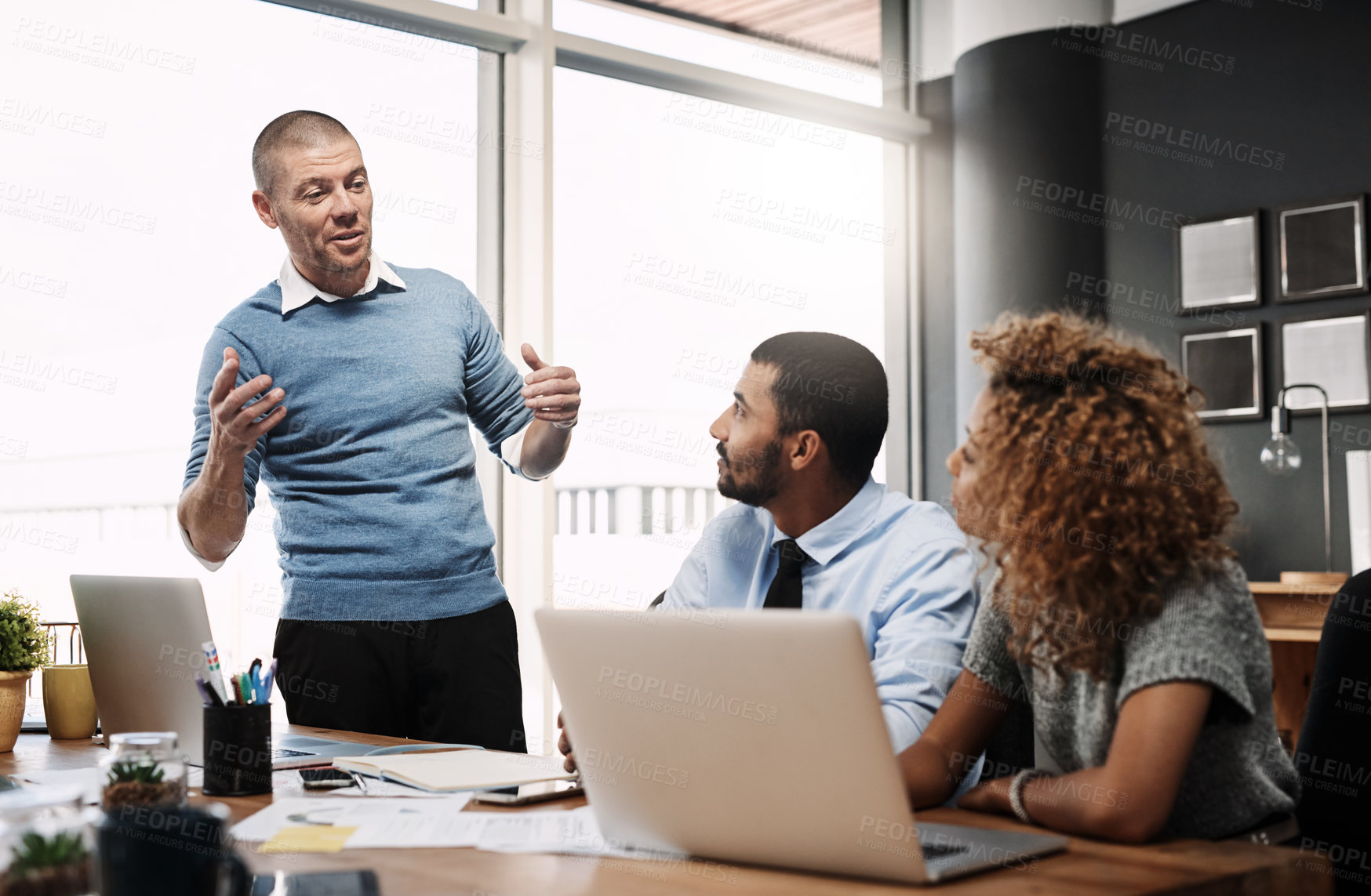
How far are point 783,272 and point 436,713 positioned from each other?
2.78 metres

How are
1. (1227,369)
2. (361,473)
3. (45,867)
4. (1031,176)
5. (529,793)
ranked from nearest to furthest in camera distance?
(45,867) → (529,793) → (361,473) → (1227,369) → (1031,176)

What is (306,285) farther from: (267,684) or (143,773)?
(143,773)

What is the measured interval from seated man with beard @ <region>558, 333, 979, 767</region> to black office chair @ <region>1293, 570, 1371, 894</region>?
42 cm

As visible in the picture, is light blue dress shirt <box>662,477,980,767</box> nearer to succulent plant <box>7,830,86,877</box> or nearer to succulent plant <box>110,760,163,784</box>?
succulent plant <box>110,760,163,784</box>

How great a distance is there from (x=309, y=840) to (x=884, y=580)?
30.0 inches

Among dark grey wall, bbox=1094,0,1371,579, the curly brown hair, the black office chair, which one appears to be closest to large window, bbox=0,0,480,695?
the curly brown hair

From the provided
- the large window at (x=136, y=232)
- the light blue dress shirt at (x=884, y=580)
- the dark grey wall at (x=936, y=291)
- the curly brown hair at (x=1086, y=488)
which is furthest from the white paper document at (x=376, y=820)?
the dark grey wall at (x=936, y=291)

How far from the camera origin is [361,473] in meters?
2.13

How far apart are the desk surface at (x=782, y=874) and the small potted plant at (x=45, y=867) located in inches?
9.7

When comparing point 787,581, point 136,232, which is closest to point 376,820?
point 787,581

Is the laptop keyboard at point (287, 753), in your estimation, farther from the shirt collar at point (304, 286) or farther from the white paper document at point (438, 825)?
the shirt collar at point (304, 286)

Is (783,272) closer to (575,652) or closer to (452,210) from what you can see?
(452,210)

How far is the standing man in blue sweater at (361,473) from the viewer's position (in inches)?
81.8

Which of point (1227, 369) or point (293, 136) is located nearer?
point (293, 136)
